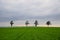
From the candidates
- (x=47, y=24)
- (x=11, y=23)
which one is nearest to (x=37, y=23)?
(x=47, y=24)

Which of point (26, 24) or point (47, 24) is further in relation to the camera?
point (26, 24)

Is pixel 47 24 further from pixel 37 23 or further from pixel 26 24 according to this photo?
pixel 26 24

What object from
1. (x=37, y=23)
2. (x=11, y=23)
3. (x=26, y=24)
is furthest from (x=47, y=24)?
(x=11, y=23)

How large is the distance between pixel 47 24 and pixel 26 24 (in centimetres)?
2513

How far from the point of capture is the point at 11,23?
150 meters

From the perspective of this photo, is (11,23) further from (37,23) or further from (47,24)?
(47,24)

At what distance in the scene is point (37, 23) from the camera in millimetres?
152500

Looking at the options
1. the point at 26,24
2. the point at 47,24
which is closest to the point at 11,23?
the point at 26,24

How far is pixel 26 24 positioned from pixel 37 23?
53.5ft

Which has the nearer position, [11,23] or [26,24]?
[11,23]

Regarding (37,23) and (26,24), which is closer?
(37,23)

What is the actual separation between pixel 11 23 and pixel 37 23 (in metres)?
27.4

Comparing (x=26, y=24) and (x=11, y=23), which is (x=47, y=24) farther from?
(x=11, y=23)

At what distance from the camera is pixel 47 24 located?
152375mm
